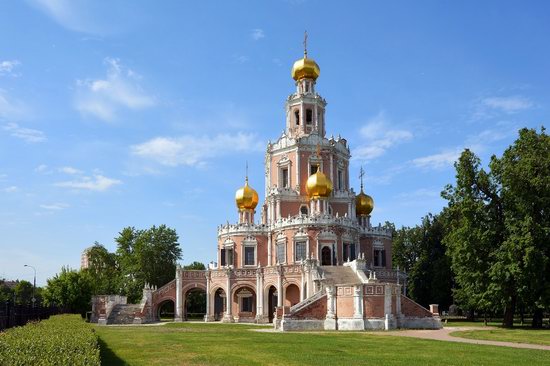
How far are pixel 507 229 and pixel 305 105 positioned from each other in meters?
28.0

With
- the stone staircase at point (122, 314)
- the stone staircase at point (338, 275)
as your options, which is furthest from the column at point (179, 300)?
the stone staircase at point (338, 275)

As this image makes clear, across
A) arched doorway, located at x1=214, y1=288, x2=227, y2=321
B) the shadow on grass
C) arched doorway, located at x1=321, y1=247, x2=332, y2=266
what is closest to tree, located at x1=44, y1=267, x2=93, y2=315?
arched doorway, located at x1=214, y1=288, x2=227, y2=321

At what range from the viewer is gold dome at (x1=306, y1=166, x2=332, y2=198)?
59031 mm

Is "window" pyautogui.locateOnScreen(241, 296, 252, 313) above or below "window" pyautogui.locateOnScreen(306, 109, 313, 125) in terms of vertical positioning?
below

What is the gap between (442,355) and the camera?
21.4 meters

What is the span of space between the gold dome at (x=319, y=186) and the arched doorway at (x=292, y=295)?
31.2ft

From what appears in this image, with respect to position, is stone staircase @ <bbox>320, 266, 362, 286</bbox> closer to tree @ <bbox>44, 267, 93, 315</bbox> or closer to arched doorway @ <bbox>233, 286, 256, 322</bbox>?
Result: arched doorway @ <bbox>233, 286, 256, 322</bbox>

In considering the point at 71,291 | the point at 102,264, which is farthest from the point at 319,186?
the point at 102,264

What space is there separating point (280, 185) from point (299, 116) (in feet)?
27.0

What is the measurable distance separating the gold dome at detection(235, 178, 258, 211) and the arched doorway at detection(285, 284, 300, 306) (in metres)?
12.6

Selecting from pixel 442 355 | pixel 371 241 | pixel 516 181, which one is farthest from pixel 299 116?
pixel 442 355

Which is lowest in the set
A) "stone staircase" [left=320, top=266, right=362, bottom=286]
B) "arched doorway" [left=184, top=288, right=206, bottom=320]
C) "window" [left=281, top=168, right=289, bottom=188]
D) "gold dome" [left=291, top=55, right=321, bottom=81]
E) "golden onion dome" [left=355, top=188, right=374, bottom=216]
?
"arched doorway" [left=184, top=288, right=206, bottom=320]

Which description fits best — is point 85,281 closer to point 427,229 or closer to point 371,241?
point 371,241

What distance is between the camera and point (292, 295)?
55312mm
